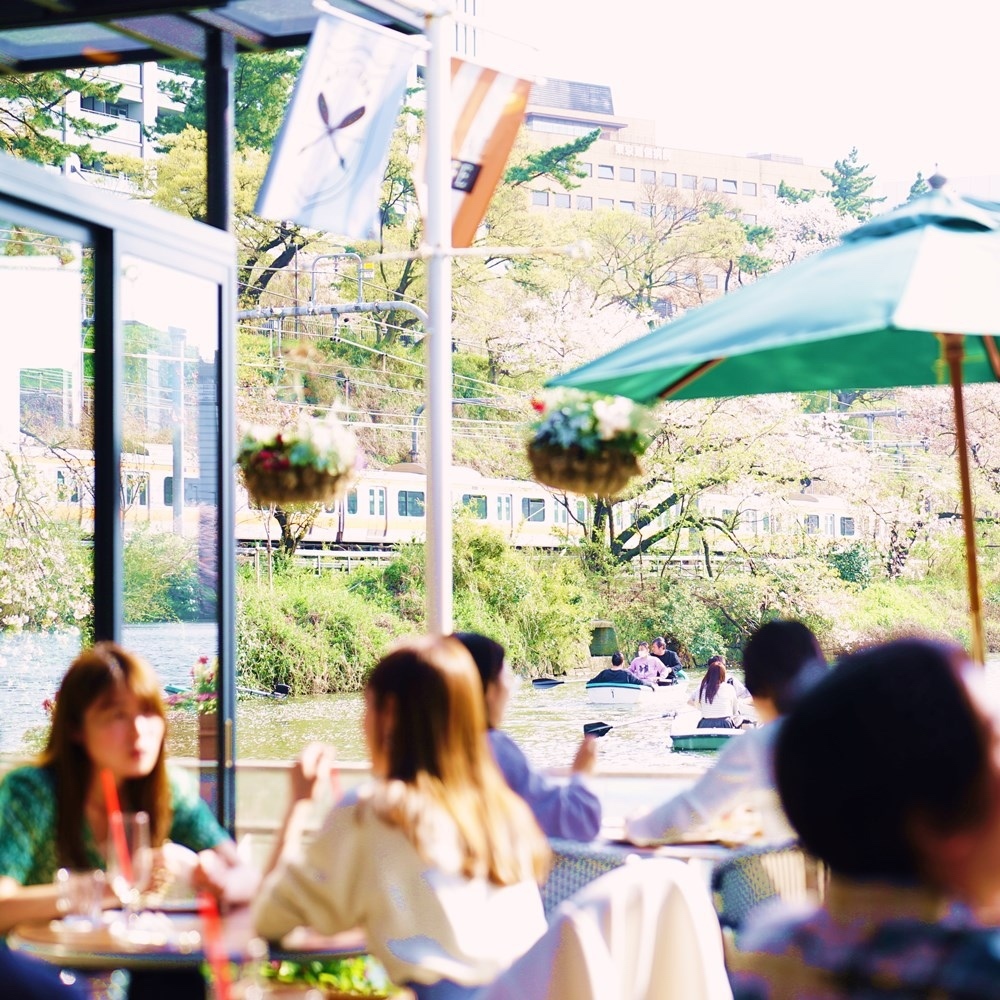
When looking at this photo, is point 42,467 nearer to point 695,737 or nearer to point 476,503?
point 695,737

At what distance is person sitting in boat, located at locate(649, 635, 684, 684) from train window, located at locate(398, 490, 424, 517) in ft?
16.9

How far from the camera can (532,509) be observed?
2798 centimetres

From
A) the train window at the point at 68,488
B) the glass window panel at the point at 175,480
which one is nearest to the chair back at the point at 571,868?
the glass window panel at the point at 175,480

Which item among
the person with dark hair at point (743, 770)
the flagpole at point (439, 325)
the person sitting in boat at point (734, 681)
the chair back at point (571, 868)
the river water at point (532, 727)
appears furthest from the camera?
the river water at point (532, 727)

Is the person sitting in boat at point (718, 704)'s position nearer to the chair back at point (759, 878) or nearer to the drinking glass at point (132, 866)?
the chair back at point (759, 878)

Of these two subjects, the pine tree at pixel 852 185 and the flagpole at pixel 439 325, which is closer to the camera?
the flagpole at pixel 439 325

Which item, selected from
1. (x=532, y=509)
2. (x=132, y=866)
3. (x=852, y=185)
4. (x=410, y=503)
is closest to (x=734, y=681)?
(x=532, y=509)

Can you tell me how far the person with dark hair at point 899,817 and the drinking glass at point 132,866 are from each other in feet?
4.96

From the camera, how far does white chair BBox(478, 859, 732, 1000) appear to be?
6.41 feet

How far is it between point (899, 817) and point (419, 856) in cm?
121

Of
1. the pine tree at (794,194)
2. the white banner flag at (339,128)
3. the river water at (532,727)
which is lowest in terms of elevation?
the river water at (532,727)

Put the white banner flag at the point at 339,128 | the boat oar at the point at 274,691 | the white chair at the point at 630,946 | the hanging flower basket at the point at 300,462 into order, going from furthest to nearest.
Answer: the boat oar at the point at 274,691
the white banner flag at the point at 339,128
the hanging flower basket at the point at 300,462
the white chair at the point at 630,946

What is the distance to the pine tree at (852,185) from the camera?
3566cm

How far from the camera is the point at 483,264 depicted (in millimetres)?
28125
